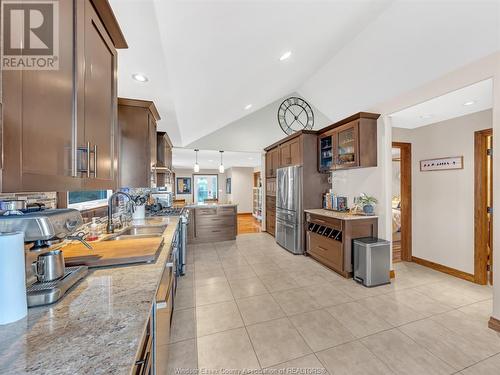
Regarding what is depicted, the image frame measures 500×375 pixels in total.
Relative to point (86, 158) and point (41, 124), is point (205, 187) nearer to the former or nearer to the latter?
point (86, 158)

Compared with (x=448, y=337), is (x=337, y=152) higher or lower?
higher

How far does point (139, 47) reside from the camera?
5.28 feet

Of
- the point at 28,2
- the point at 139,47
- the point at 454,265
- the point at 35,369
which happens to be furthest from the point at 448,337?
the point at 139,47

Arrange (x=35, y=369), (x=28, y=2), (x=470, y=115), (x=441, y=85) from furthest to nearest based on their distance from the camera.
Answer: (x=470, y=115) < (x=441, y=85) < (x=28, y=2) < (x=35, y=369)

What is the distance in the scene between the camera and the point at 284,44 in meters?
2.57

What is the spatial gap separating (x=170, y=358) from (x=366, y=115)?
3.61 metres

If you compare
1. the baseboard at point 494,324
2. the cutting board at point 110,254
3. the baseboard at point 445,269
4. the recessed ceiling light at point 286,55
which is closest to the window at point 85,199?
the cutting board at point 110,254

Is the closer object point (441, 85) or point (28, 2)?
point (28, 2)

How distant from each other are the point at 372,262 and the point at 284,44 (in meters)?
3.00

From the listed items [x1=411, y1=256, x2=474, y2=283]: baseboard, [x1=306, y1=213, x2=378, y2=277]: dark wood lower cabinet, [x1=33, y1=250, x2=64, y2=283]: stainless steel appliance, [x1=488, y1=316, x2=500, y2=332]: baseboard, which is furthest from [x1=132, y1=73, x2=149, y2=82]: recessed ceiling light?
[x1=411, y1=256, x2=474, y2=283]: baseboard

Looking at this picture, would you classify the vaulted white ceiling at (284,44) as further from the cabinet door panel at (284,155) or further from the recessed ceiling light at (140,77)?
the cabinet door panel at (284,155)

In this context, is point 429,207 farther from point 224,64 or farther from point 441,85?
point 224,64

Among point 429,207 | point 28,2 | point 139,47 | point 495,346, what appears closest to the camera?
point 28,2

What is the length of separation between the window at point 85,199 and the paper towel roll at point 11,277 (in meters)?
1.09
